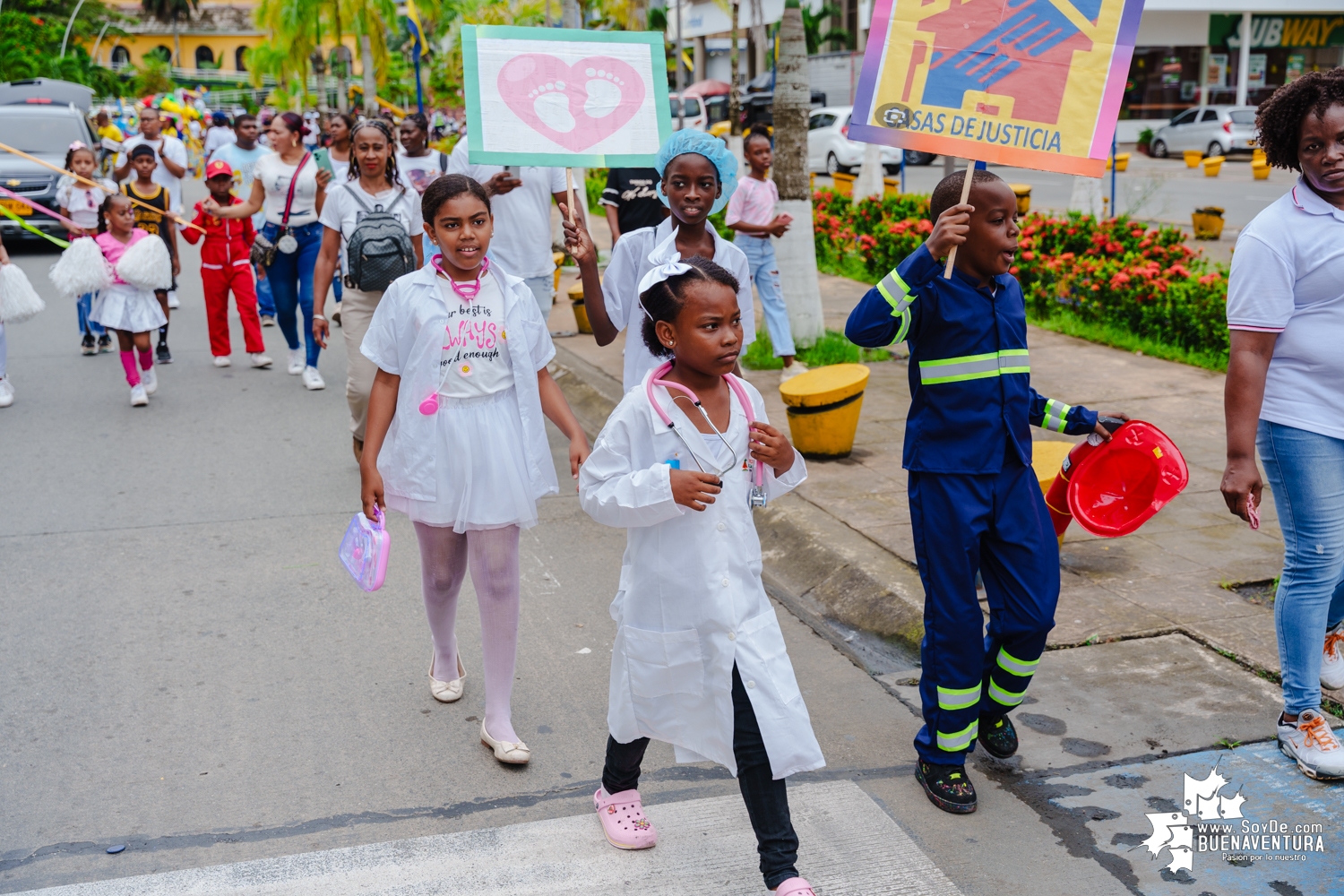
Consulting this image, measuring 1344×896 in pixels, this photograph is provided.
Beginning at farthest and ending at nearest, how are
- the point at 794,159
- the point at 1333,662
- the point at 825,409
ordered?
1. the point at 794,159
2. the point at 825,409
3. the point at 1333,662

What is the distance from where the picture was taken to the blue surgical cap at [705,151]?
175 inches

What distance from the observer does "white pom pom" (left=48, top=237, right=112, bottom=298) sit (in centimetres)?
872

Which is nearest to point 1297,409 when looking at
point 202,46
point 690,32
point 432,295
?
point 432,295

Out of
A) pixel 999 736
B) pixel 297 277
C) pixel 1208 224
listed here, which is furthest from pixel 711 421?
pixel 1208 224

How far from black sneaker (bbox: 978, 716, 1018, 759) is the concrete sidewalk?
33.0 inches

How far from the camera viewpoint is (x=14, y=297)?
8.49 metres

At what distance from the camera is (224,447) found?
7891mm

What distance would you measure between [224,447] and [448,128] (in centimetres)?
3530

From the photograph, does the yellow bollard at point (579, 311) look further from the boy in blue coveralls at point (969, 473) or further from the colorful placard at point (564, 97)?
the boy in blue coveralls at point (969, 473)

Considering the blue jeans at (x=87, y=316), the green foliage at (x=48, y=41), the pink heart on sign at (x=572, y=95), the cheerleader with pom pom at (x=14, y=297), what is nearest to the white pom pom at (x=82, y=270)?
the cheerleader with pom pom at (x=14, y=297)

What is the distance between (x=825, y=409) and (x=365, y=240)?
2.61 m

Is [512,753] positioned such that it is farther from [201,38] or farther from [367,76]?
[201,38]

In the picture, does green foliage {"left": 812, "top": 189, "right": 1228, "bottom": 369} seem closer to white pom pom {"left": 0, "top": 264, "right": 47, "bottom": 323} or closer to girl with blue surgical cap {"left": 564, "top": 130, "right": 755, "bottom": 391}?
girl with blue surgical cap {"left": 564, "top": 130, "right": 755, "bottom": 391}

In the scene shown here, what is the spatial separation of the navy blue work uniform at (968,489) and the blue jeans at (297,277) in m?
6.42
